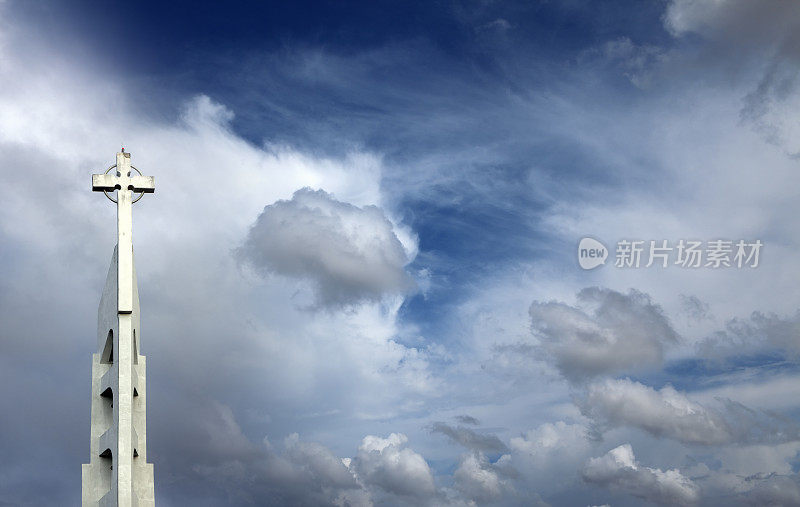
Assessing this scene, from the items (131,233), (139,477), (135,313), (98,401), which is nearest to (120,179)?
(131,233)

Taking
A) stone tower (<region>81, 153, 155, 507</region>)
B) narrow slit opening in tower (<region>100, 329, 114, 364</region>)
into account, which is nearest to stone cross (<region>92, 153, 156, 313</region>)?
stone tower (<region>81, 153, 155, 507</region>)

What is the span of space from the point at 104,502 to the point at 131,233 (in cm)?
1255

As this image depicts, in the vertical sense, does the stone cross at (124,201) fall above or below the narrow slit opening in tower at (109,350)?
above

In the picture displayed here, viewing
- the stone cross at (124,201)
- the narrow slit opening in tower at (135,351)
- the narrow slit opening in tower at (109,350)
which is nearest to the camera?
the stone cross at (124,201)

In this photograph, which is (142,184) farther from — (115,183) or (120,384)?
(120,384)

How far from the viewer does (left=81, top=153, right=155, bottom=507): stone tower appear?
4431cm

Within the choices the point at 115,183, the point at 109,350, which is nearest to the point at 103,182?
the point at 115,183

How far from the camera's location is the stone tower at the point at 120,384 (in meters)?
44.3

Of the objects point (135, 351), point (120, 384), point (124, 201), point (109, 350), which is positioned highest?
point (124, 201)

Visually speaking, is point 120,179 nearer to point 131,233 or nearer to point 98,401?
point 131,233

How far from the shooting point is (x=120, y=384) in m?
45.0

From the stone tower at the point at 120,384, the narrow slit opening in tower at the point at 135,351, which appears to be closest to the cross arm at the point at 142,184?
the stone tower at the point at 120,384

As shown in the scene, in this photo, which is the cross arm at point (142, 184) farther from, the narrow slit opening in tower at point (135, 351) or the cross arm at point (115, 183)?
the narrow slit opening in tower at point (135, 351)

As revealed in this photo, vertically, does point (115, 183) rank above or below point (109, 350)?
above
